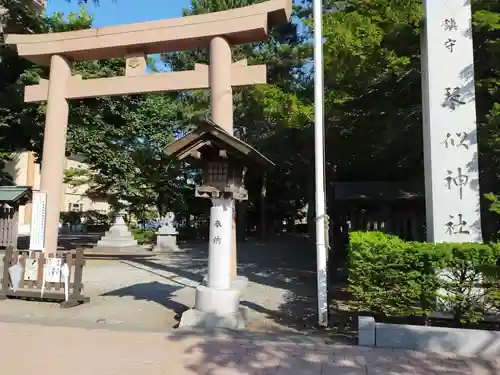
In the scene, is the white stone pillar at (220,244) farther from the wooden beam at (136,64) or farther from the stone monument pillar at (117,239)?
the stone monument pillar at (117,239)

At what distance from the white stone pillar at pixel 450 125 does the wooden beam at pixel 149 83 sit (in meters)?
3.36

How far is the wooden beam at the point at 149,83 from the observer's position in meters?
9.19

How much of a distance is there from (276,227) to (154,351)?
39.3 m

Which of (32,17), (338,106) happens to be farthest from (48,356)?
(32,17)

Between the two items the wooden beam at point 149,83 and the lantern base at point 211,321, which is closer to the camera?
the lantern base at point 211,321

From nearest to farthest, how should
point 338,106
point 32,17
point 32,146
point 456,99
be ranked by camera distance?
point 456,99, point 338,106, point 32,17, point 32,146

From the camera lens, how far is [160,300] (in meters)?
9.10

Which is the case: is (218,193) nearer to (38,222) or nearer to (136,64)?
(136,64)

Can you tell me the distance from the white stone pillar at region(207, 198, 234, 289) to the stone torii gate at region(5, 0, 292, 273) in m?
2.18

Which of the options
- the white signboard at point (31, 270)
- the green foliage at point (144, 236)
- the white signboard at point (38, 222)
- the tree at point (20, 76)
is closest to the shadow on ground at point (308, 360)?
the white signboard at point (31, 270)

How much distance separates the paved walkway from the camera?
4.70 meters

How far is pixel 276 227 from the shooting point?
146 feet

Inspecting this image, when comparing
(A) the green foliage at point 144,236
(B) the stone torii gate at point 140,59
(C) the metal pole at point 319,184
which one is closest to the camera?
(C) the metal pole at point 319,184

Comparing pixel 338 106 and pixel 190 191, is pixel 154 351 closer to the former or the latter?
pixel 338 106
